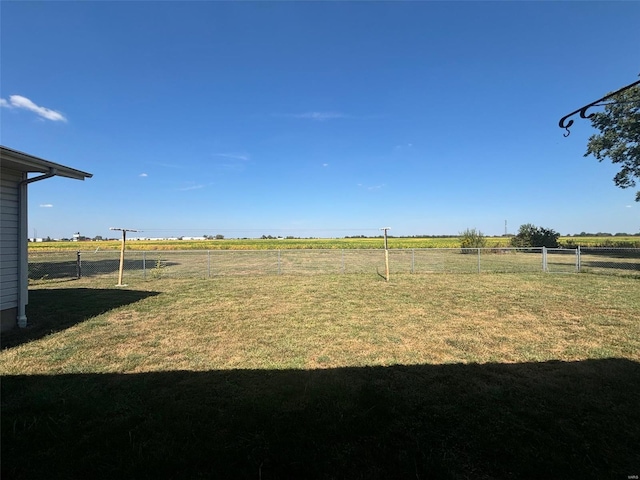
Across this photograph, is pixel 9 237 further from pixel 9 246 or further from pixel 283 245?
pixel 283 245

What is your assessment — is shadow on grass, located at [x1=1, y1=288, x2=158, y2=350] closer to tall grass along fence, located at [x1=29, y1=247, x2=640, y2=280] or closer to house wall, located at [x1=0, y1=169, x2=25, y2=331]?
house wall, located at [x1=0, y1=169, x2=25, y2=331]

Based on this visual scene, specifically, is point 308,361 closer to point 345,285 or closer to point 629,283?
point 345,285

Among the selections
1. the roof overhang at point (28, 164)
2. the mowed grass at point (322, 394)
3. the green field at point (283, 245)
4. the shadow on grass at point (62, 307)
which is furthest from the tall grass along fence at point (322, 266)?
the green field at point (283, 245)

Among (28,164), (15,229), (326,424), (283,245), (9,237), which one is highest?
(28,164)

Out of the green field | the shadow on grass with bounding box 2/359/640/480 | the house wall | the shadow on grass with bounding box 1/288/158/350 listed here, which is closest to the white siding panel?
the house wall

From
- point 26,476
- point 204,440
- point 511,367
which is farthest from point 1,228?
point 511,367

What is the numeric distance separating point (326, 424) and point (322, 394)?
55 centimetres

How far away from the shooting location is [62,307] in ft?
24.7

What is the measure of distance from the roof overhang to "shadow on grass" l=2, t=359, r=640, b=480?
3630mm

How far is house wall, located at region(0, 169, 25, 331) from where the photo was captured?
5.61 m

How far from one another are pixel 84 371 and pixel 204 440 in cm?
246

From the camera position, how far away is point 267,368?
4109mm

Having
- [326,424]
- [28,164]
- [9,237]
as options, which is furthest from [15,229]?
[326,424]

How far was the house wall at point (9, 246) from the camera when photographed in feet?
18.4
